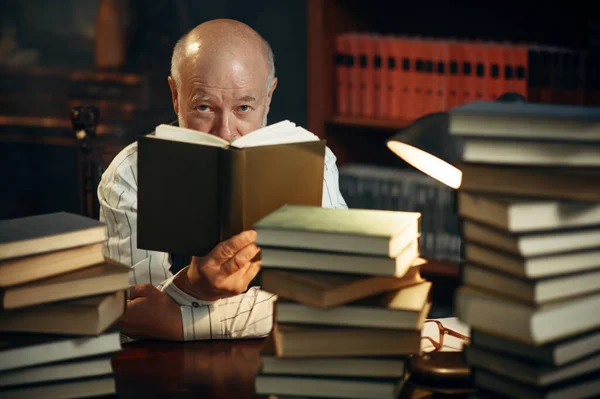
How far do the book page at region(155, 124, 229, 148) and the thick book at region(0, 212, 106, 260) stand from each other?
0.23 m

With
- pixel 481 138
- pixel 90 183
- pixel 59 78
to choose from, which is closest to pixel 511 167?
pixel 481 138

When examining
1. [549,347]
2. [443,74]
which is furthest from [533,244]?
[443,74]

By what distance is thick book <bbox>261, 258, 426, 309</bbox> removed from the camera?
1.10m

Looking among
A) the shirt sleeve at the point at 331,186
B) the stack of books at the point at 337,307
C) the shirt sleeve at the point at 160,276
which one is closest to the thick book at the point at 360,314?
the stack of books at the point at 337,307

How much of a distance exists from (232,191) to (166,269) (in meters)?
0.57

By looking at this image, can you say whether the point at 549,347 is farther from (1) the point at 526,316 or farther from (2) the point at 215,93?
(2) the point at 215,93

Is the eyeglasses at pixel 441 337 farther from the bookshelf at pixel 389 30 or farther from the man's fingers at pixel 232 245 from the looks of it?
the bookshelf at pixel 389 30

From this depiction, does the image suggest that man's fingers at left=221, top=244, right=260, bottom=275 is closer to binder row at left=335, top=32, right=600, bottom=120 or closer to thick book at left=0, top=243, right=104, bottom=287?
thick book at left=0, top=243, right=104, bottom=287

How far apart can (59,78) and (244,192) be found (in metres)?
2.70

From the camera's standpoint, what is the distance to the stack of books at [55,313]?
1162mm

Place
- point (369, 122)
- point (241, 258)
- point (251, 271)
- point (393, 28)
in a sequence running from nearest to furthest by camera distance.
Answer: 1. point (241, 258)
2. point (251, 271)
3. point (369, 122)
4. point (393, 28)

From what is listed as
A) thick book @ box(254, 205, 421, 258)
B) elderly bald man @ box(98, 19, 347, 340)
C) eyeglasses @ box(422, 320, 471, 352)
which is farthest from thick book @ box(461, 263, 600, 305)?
elderly bald man @ box(98, 19, 347, 340)

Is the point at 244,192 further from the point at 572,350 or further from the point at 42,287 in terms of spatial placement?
the point at 572,350

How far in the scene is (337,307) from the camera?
44.4 inches
